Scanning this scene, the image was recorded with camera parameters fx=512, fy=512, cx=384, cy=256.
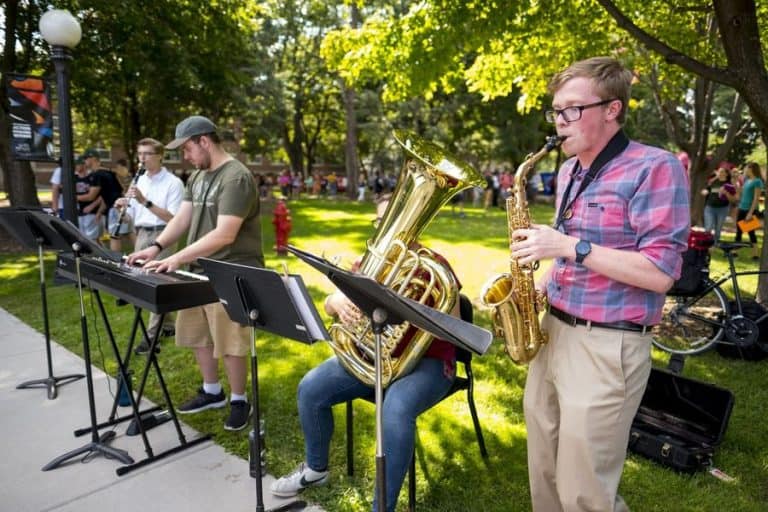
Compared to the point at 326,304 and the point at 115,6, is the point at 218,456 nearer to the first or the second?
the point at 326,304

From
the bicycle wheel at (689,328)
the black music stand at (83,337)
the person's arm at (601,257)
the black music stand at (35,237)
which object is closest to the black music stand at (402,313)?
the person's arm at (601,257)

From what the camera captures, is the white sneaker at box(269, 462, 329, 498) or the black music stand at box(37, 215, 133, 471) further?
the black music stand at box(37, 215, 133, 471)

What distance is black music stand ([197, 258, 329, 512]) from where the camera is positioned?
221 centimetres

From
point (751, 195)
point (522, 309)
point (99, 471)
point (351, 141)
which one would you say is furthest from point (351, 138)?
point (522, 309)

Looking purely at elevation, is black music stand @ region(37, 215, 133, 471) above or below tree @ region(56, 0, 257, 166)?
below

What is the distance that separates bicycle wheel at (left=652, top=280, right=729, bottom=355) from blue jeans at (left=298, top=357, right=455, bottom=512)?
10.2ft

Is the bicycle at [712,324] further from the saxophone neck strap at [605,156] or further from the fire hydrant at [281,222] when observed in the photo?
the fire hydrant at [281,222]

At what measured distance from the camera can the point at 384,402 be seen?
2.71 meters

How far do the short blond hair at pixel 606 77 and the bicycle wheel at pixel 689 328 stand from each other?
361cm

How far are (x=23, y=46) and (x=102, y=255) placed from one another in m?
10.9

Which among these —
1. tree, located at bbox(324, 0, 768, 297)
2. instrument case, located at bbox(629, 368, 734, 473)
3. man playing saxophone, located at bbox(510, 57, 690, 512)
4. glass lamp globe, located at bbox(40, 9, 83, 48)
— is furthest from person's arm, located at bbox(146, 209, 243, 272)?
tree, located at bbox(324, 0, 768, 297)

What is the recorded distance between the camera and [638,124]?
98.4ft

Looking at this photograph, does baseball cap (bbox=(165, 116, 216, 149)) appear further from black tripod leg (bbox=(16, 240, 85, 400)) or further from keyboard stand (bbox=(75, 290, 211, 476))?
black tripod leg (bbox=(16, 240, 85, 400))

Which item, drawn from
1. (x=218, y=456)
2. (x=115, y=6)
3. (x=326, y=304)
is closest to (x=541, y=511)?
(x=326, y=304)
